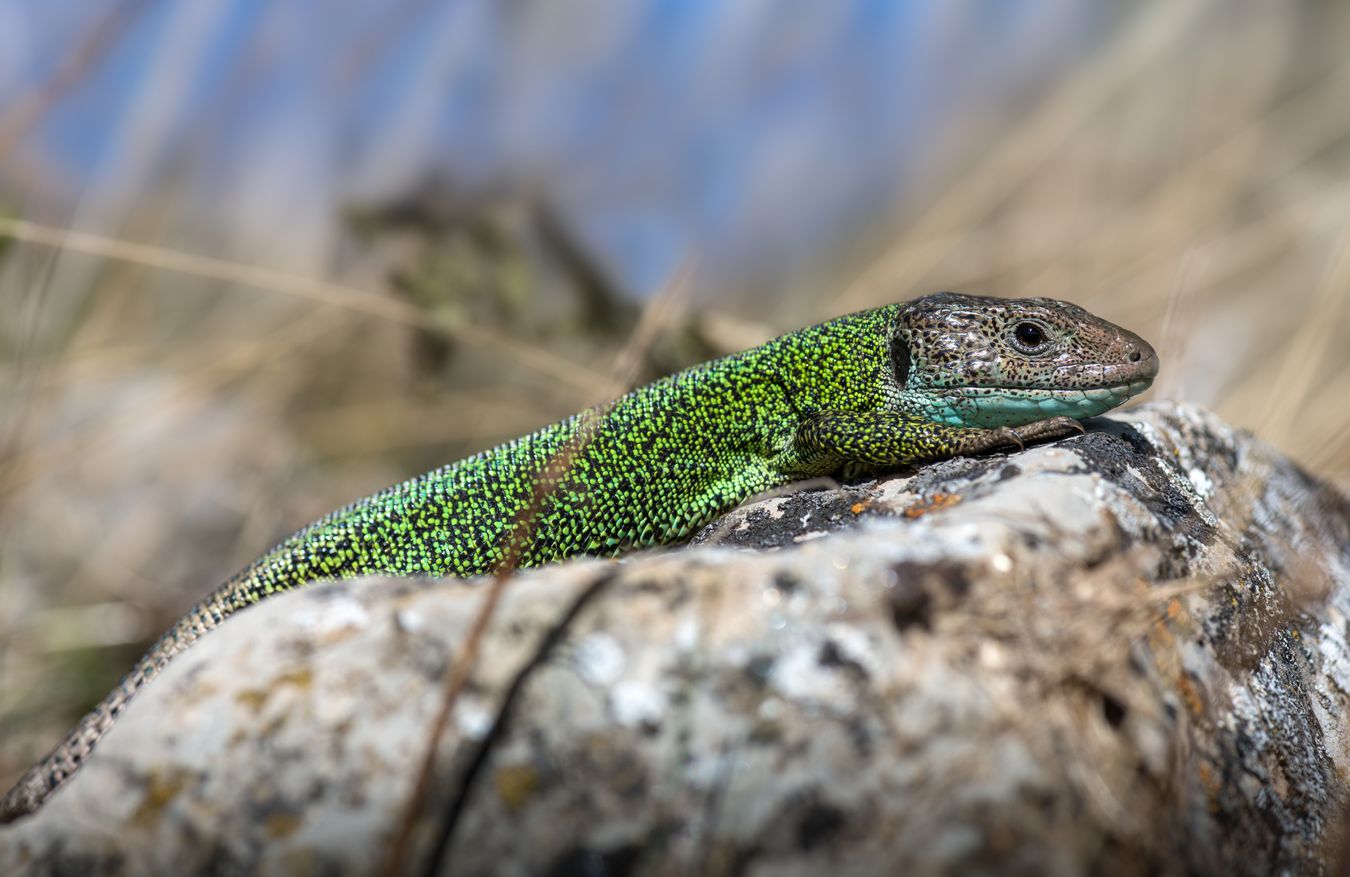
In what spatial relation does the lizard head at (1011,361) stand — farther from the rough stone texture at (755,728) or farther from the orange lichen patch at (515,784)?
the orange lichen patch at (515,784)

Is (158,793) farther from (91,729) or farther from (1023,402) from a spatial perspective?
(1023,402)

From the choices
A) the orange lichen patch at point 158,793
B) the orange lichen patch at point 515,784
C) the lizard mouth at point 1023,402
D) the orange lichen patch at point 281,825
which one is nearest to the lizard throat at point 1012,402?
the lizard mouth at point 1023,402

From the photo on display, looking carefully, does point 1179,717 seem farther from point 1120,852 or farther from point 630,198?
point 630,198

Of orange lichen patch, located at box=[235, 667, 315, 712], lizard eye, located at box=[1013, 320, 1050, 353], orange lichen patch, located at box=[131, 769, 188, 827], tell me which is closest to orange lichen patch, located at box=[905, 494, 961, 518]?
lizard eye, located at box=[1013, 320, 1050, 353]

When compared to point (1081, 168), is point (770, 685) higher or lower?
higher

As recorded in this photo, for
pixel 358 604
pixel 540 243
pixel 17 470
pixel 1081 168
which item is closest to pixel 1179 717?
pixel 358 604
